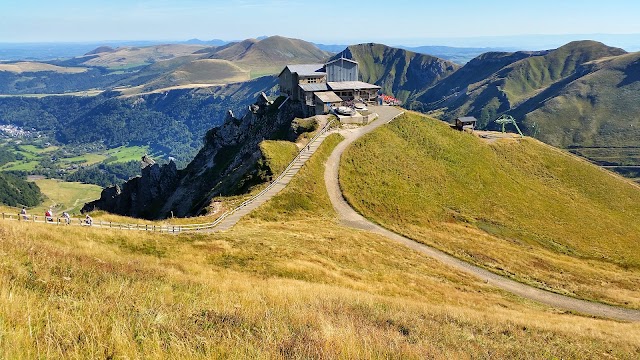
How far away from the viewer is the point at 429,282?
4203 centimetres

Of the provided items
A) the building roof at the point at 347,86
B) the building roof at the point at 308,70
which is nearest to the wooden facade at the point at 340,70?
the building roof at the point at 347,86

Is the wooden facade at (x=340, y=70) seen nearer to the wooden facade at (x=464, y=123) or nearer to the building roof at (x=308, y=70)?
the building roof at (x=308, y=70)

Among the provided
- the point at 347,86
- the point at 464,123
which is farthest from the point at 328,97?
the point at 464,123

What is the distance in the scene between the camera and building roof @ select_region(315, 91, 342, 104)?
330 ft

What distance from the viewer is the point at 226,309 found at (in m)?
14.5

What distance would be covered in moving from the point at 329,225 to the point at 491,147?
65276mm

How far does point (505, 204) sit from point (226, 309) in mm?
76875

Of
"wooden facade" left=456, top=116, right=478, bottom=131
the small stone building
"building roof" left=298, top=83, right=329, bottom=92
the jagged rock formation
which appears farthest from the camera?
"wooden facade" left=456, top=116, right=478, bottom=131

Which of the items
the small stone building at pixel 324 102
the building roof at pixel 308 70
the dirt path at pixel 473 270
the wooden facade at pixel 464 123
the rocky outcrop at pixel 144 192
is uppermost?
the building roof at pixel 308 70

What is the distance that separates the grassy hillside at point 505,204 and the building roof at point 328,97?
16.0 metres

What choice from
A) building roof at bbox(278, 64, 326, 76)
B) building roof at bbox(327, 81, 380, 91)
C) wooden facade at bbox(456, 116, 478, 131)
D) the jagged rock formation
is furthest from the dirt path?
wooden facade at bbox(456, 116, 478, 131)

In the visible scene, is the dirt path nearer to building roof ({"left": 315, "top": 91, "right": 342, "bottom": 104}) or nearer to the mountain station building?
building roof ({"left": 315, "top": 91, "right": 342, "bottom": 104})

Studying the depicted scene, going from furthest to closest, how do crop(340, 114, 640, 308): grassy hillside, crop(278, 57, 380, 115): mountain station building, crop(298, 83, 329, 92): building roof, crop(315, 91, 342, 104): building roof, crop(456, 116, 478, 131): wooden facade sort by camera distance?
crop(456, 116, 478, 131): wooden facade → crop(298, 83, 329, 92): building roof → crop(278, 57, 380, 115): mountain station building → crop(315, 91, 342, 104): building roof → crop(340, 114, 640, 308): grassy hillside

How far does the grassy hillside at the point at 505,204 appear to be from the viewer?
56.9 meters
